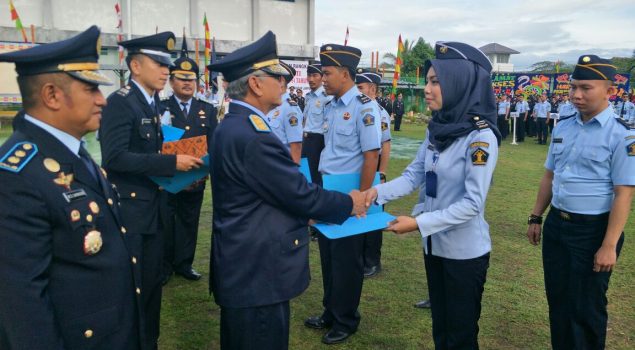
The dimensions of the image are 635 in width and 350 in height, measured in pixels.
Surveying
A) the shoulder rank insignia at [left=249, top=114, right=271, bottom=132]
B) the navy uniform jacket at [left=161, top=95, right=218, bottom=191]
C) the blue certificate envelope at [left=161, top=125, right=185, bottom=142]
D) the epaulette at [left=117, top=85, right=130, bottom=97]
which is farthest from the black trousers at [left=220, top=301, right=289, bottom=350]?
the navy uniform jacket at [left=161, top=95, right=218, bottom=191]

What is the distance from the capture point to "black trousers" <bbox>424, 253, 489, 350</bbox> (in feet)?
8.76

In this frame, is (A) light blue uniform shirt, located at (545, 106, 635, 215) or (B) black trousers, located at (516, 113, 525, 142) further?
(B) black trousers, located at (516, 113, 525, 142)

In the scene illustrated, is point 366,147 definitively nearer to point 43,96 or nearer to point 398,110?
point 43,96

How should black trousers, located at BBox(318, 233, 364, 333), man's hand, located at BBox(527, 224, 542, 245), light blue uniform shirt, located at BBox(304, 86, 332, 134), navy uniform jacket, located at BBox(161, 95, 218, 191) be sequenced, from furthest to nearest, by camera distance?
light blue uniform shirt, located at BBox(304, 86, 332, 134), navy uniform jacket, located at BBox(161, 95, 218, 191), black trousers, located at BBox(318, 233, 364, 333), man's hand, located at BBox(527, 224, 542, 245)

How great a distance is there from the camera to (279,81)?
8.02ft

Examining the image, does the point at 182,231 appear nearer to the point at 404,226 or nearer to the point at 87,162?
the point at 404,226

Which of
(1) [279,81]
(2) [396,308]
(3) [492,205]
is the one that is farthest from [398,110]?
(1) [279,81]

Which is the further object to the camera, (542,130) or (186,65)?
(542,130)

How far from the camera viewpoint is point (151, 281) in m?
3.22

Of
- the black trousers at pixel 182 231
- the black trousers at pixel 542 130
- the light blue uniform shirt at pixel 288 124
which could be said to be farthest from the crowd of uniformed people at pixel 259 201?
the black trousers at pixel 542 130

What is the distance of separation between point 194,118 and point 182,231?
1.25m

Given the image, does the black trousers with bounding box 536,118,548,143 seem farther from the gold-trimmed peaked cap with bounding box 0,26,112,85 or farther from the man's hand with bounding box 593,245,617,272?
the gold-trimmed peaked cap with bounding box 0,26,112,85

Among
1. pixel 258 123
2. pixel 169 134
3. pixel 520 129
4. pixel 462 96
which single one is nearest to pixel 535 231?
pixel 462 96

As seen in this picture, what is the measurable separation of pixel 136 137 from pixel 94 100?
1.35 m
